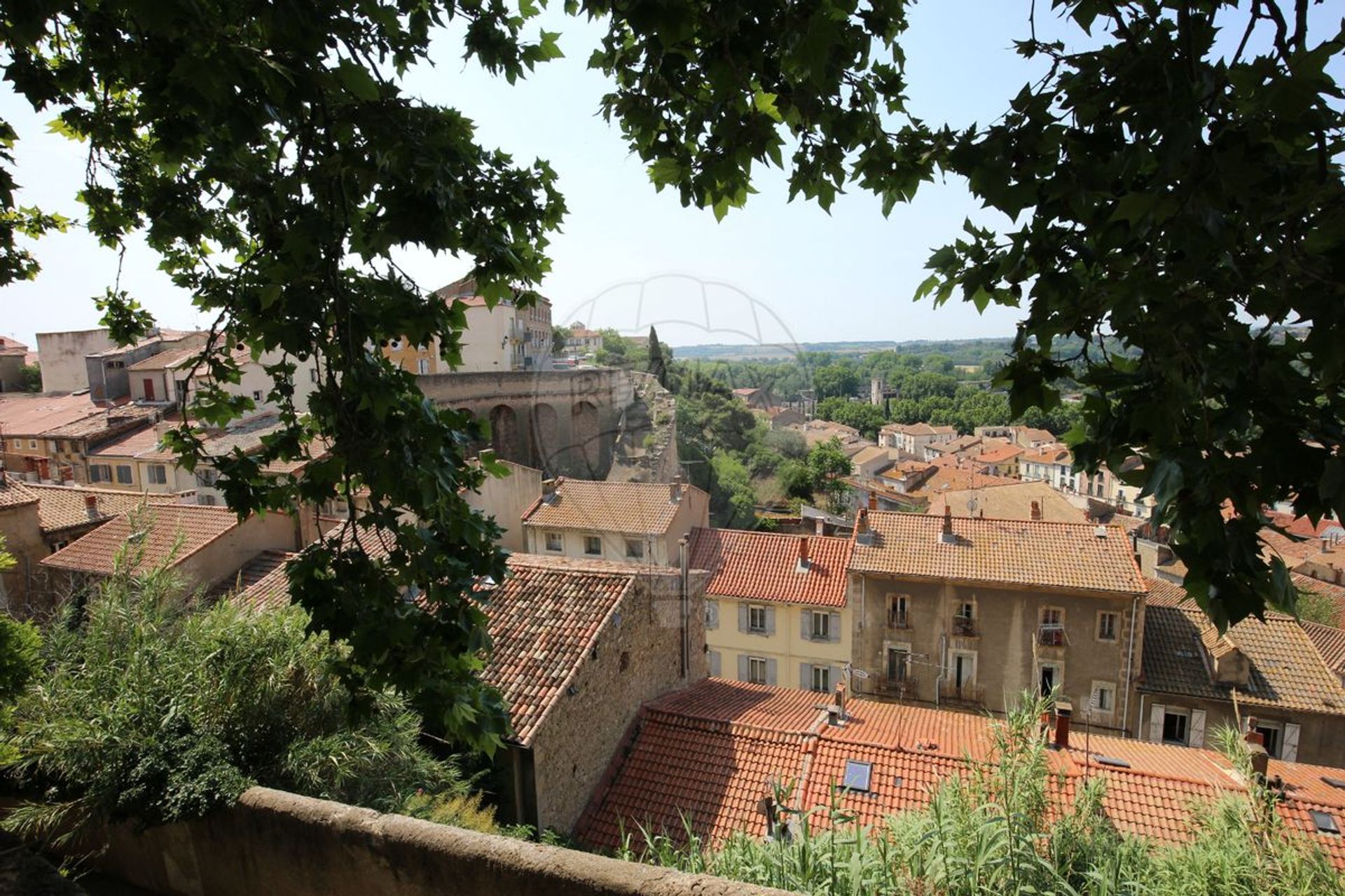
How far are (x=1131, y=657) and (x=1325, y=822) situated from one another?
6555 millimetres

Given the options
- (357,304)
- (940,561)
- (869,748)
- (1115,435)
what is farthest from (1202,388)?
(940,561)

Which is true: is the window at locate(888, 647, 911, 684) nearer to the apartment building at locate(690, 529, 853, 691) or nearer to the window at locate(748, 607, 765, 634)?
the apartment building at locate(690, 529, 853, 691)

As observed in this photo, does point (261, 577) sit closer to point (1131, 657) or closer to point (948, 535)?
point (948, 535)

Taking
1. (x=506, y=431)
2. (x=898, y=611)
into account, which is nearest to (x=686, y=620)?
(x=898, y=611)

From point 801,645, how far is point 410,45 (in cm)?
1386

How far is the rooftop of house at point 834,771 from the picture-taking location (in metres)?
7.15

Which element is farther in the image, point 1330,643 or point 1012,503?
point 1012,503

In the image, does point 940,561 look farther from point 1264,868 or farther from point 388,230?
point 388,230

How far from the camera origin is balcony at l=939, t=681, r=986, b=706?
13922 millimetres

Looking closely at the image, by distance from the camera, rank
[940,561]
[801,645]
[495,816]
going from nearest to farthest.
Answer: [495,816]
[940,561]
[801,645]

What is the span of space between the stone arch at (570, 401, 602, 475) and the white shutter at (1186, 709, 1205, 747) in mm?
13139

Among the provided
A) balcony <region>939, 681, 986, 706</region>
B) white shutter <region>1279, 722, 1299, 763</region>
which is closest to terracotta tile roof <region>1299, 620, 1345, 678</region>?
white shutter <region>1279, 722, 1299, 763</region>

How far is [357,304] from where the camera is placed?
2646 millimetres

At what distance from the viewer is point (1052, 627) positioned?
13.4 metres
